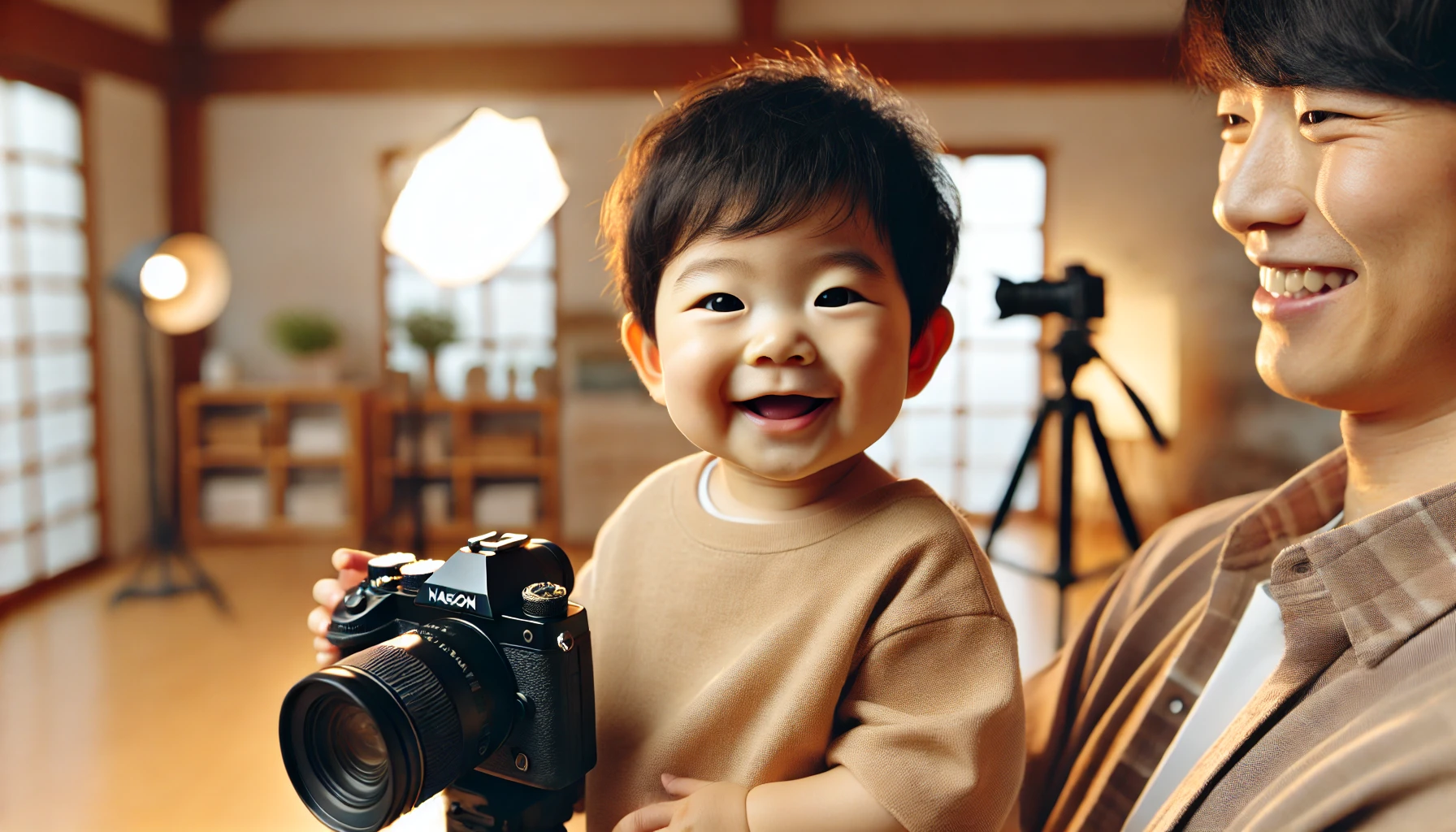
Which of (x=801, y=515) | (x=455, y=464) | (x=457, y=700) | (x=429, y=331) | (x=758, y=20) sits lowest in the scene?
(x=455, y=464)

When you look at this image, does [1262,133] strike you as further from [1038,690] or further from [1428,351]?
[1038,690]

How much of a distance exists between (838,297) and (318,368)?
188 inches

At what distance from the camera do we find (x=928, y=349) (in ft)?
2.67

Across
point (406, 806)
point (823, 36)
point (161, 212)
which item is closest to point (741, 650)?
point (406, 806)

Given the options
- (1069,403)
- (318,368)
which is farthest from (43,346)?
(1069,403)

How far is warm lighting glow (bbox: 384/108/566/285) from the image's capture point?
2418 mm

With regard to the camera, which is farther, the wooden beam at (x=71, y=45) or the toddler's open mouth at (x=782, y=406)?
the wooden beam at (x=71, y=45)

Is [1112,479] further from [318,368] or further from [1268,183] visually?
[318,368]

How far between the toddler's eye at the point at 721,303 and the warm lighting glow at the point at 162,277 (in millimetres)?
3834

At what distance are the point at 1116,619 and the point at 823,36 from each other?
4.71m

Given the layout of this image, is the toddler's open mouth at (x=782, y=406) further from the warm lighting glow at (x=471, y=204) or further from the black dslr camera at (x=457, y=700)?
the warm lighting glow at (x=471, y=204)

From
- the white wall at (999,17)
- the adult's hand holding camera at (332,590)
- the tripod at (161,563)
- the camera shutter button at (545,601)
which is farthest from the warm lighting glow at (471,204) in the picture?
the white wall at (999,17)

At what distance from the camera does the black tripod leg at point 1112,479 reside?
1.99 metres

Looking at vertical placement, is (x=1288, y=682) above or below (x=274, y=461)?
above
